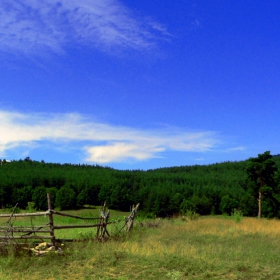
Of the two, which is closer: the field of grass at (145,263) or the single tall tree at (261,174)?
the field of grass at (145,263)

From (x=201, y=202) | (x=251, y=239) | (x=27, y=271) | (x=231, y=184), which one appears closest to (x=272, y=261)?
(x=251, y=239)

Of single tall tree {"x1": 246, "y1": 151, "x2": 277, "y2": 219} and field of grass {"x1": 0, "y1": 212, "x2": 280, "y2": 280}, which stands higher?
single tall tree {"x1": 246, "y1": 151, "x2": 277, "y2": 219}

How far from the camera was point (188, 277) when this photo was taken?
8.23 meters

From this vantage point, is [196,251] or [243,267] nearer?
[243,267]

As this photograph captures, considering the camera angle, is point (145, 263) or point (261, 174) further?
point (261, 174)

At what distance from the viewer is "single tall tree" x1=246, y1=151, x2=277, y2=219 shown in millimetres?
37844

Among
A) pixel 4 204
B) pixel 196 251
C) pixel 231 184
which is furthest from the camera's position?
pixel 231 184

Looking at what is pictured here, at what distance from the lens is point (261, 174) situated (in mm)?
38844

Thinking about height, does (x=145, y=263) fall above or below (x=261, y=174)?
below

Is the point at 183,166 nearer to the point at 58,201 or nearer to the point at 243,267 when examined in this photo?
the point at 58,201

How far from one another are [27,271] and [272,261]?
281 inches

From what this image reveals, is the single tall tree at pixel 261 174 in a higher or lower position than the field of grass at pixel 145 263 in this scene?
higher

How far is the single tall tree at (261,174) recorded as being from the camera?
3784 cm

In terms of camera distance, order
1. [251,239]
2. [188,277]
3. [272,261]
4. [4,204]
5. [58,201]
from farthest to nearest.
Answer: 1. [4,204]
2. [58,201]
3. [251,239]
4. [272,261]
5. [188,277]
